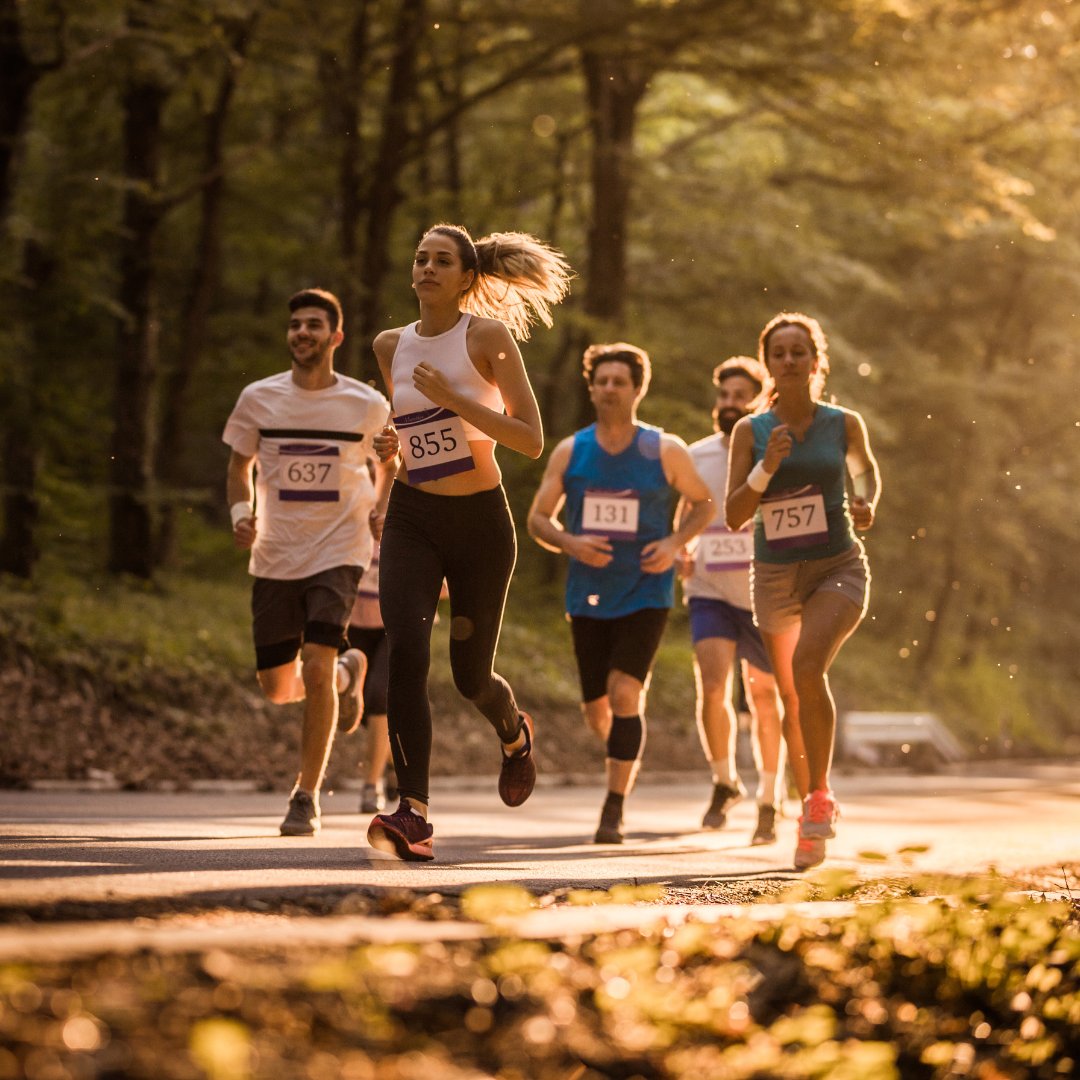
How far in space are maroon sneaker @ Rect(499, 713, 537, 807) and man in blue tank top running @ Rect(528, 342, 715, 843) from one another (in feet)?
6.17

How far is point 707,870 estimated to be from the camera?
27.5 feet

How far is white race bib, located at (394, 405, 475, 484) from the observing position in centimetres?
741

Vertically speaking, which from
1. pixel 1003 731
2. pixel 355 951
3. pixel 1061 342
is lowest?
pixel 1003 731

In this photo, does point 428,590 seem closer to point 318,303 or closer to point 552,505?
point 318,303

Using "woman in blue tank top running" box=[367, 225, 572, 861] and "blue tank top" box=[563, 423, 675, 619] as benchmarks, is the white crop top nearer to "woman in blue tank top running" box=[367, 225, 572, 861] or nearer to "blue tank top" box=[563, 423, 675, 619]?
"woman in blue tank top running" box=[367, 225, 572, 861]

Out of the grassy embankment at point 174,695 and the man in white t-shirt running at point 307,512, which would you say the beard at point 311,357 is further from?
the grassy embankment at point 174,695

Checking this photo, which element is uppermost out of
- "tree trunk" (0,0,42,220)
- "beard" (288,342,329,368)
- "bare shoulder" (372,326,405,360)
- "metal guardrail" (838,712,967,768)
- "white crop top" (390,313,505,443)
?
"tree trunk" (0,0,42,220)

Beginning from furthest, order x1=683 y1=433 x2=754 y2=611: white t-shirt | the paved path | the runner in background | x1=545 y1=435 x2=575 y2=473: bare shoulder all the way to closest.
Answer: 1. x1=683 y1=433 x2=754 y2=611: white t-shirt
2. the runner in background
3. x1=545 y1=435 x2=575 y2=473: bare shoulder
4. the paved path

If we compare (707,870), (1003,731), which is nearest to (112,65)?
(707,870)

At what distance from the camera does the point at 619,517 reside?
1044cm

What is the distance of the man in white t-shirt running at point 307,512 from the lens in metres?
9.03

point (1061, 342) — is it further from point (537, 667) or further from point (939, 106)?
point (537, 667)

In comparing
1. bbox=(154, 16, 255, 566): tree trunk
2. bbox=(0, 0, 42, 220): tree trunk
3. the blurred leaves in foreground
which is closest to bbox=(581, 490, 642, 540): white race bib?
the blurred leaves in foreground

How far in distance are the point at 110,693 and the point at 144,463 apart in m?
5.57
